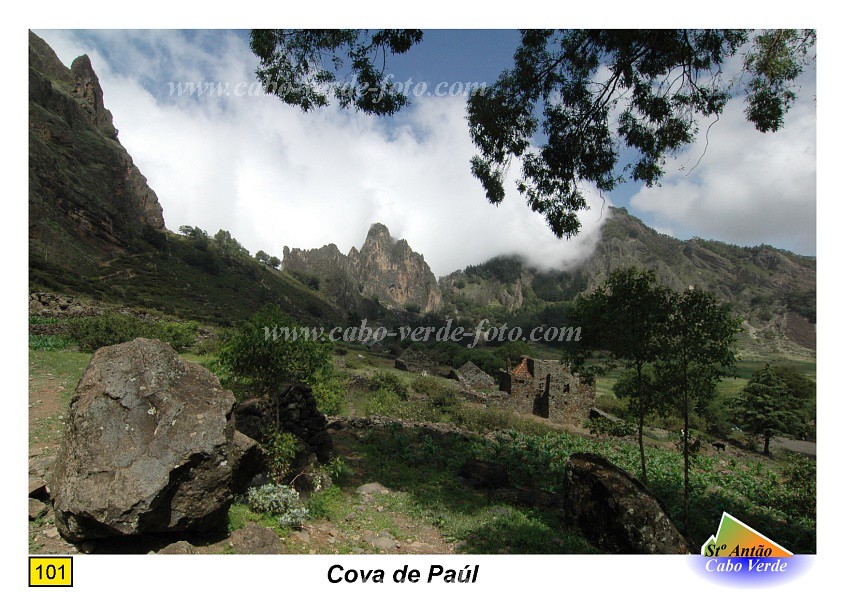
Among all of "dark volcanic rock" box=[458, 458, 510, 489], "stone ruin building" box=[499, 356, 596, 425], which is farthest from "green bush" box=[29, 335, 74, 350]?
"stone ruin building" box=[499, 356, 596, 425]

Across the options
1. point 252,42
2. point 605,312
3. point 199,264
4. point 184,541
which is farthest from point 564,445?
point 199,264

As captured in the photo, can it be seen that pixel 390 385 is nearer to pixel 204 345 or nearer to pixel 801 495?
pixel 204 345

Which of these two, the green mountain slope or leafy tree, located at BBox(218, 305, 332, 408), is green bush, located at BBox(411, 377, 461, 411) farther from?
leafy tree, located at BBox(218, 305, 332, 408)

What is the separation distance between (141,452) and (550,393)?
24.6m

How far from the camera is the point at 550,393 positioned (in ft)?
85.9

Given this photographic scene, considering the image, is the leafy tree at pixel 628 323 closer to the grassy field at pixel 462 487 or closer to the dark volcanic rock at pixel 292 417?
the grassy field at pixel 462 487

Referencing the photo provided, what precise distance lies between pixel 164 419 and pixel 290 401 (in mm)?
5777

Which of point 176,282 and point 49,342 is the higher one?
point 176,282

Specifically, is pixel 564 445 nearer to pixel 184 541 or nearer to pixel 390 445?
pixel 390 445

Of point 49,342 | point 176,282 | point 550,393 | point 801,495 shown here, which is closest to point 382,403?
point 550,393
